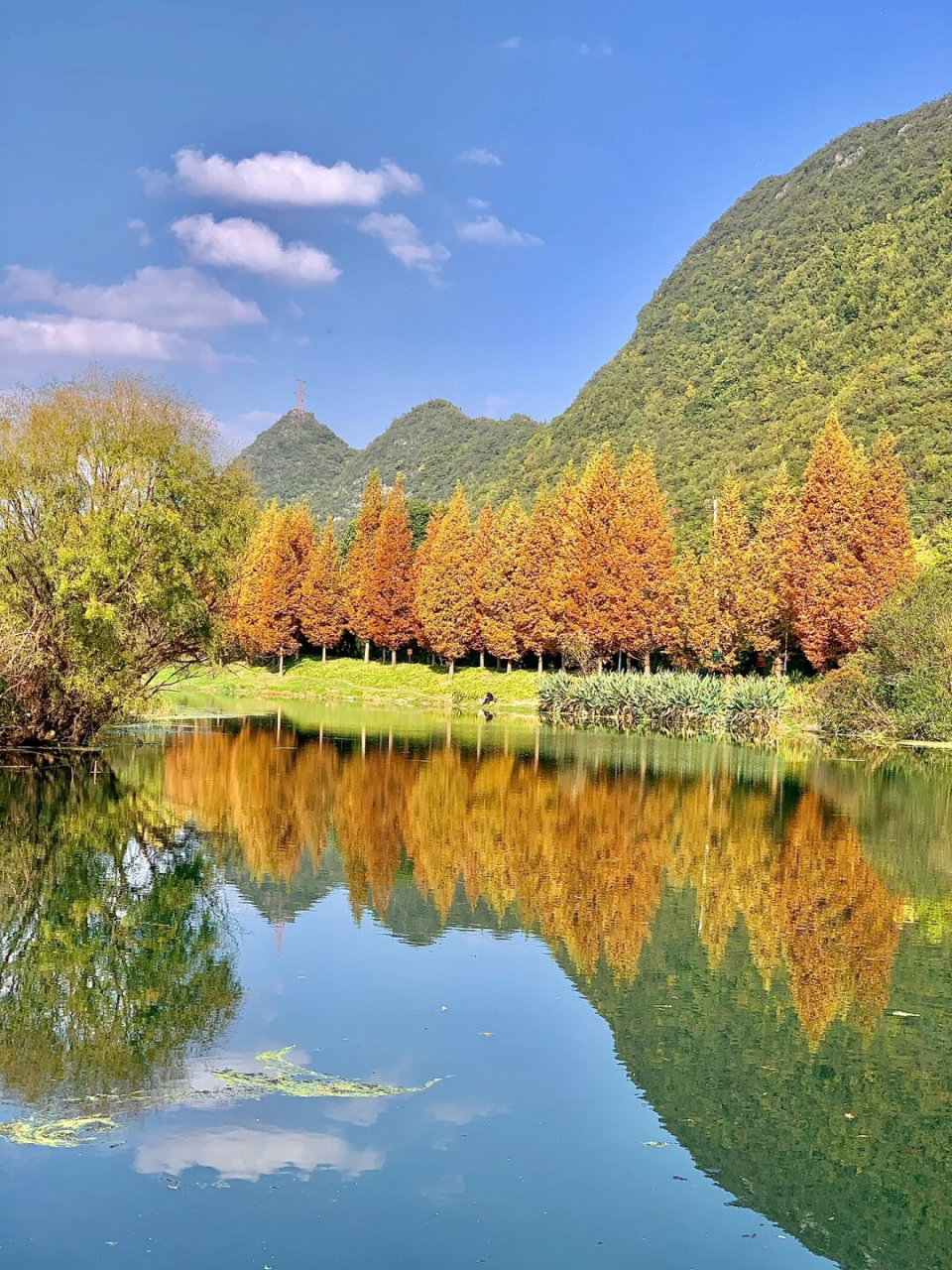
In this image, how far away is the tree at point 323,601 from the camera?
220 ft

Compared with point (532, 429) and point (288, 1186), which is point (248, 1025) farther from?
point (532, 429)

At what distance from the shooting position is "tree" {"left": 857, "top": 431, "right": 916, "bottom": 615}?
149ft

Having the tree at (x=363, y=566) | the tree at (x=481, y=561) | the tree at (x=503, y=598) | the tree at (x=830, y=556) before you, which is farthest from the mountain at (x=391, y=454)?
the tree at (x=830, y=556)

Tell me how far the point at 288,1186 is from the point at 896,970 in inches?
305

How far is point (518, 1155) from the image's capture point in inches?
299

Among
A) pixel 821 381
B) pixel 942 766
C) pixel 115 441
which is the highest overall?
pixel 821 381

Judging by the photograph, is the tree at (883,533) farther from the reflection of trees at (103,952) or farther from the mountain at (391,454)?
the mountain at (391,454)

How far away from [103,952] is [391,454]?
156 m

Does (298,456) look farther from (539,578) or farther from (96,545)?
(96,545)

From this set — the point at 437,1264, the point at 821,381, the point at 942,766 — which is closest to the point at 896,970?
the point at 437,1264

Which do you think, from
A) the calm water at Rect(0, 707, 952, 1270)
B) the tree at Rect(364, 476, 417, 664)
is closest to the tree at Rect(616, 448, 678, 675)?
the tree at Rect(364, 476, 417, 664)

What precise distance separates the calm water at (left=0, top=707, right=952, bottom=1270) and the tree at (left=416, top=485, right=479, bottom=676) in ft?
130

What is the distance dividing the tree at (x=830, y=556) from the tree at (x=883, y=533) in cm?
32

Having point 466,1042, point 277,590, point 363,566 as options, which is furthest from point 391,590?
point 466,1042
